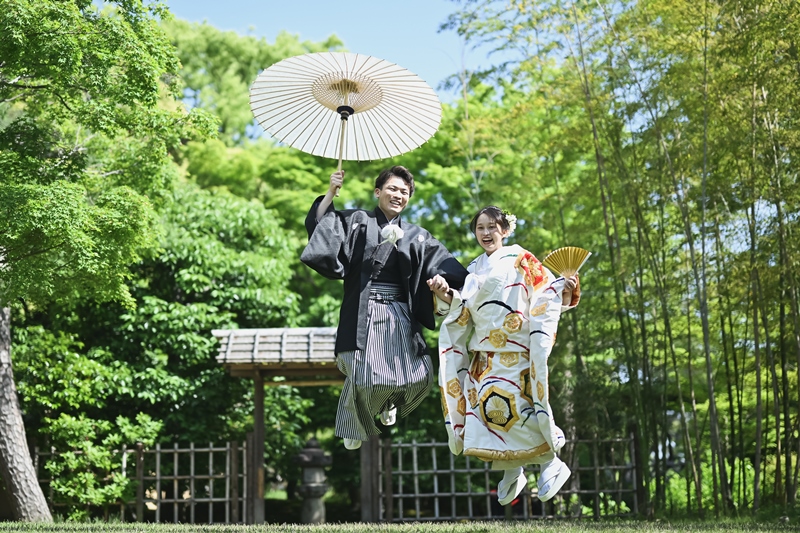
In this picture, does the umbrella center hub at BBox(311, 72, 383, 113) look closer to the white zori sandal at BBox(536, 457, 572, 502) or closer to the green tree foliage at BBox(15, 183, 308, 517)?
the white zori sandal at BBox(536, 457, 572, 502)

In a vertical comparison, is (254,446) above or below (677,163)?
below

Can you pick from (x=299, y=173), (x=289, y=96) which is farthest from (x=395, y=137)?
(x=299, y=173)

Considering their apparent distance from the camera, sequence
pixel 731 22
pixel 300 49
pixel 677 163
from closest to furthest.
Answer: pixel 731 22 < pixel 677 163 < pixel 300 49

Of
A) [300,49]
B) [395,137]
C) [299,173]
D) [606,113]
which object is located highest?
[300,49]

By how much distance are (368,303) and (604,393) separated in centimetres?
595

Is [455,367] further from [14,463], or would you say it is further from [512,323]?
[14,463]

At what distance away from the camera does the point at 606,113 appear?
8.97 metres

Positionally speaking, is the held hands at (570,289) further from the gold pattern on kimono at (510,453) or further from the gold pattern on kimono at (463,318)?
the gold pattern on kimono at (510,453)

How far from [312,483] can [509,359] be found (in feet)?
21.9

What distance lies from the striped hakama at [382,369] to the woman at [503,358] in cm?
19

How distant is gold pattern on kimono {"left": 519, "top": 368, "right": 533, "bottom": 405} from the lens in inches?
177

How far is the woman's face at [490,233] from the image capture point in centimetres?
479

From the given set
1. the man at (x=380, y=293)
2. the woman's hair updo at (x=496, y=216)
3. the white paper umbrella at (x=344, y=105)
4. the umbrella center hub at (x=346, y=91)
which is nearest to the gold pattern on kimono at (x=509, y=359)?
the man at (x=380, y=293)

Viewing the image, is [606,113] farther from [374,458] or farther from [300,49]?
[300,49]
